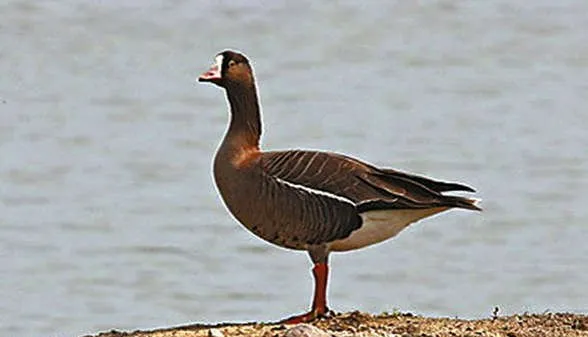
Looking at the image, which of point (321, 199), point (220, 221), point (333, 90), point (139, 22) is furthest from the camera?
point (139, 22)

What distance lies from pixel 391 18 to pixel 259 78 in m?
4.68

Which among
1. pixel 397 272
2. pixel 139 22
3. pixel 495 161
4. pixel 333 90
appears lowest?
pixel 397 272

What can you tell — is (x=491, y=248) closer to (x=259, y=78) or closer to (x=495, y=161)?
(x=495, y=161)

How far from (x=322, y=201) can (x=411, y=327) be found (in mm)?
989

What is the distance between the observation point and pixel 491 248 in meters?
14.9

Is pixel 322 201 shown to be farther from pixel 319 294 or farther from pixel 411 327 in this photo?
pixel 411 327

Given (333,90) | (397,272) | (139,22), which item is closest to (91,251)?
(397,272)

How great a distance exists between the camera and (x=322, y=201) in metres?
8.83

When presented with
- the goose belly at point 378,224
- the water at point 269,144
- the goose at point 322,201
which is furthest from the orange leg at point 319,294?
the water at point 269,144

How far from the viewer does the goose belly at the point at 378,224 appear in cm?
878

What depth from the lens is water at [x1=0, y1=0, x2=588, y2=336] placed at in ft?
44.8

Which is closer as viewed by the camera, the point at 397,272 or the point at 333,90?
the point at 397,272

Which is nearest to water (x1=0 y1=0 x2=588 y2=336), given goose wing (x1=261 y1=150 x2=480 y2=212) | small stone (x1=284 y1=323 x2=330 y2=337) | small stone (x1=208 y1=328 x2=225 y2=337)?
goose wing (x1=261 y1=150 x2=480 y2=212)

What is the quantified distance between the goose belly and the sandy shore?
399 millimetres
